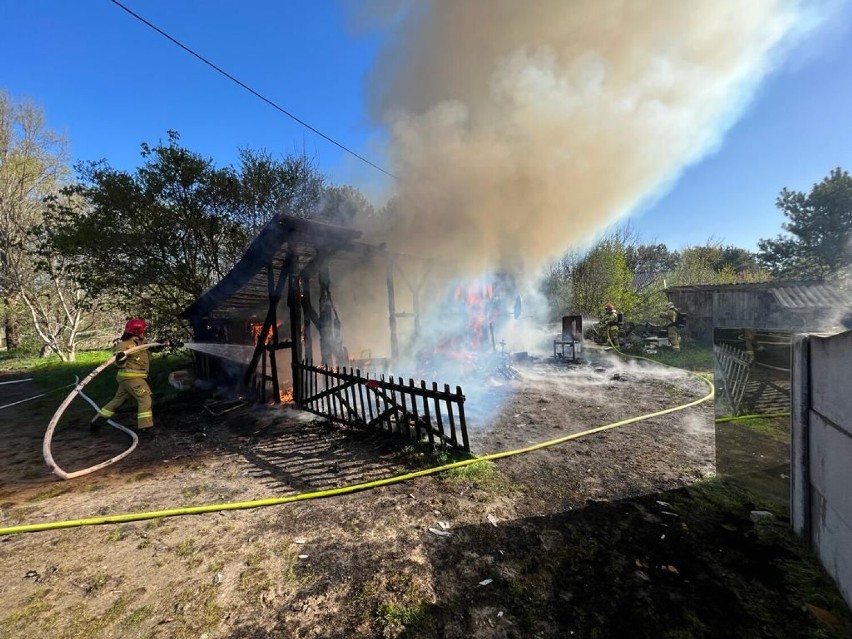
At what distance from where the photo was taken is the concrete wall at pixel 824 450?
6.88 ft

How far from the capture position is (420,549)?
288 centimetres

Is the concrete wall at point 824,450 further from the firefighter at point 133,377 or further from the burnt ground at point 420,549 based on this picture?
the firefighter at point 133,377

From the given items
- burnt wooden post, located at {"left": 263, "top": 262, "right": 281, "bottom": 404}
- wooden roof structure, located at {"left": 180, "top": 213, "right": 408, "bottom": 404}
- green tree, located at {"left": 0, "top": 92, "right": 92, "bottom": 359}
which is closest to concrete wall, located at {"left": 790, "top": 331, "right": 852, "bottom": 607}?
wooden roof structure, located at {"left": 180, "top": 213, "right": 408, "bottom": 404}

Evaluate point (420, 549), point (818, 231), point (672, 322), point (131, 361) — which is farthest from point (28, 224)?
point (818, 231)

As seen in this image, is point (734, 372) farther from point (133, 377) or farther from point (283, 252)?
point (133, 377)

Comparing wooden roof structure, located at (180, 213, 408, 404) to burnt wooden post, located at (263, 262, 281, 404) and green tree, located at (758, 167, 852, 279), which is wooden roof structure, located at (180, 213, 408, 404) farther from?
green tree, located at (758, 167, 852, 279)

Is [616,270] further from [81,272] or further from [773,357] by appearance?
[81,272]

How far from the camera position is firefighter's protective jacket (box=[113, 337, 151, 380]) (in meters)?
6.41

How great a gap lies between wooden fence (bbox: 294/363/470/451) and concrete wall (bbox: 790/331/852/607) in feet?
9.41

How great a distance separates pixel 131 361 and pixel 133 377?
31 centimetres

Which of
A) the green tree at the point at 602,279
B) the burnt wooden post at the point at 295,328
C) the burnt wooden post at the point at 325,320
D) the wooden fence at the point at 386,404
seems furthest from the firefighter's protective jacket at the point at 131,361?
the green tree at the point at 602,279

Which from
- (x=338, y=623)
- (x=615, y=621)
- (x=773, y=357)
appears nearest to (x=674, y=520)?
(x=615, y=621)

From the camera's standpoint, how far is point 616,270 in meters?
19.3

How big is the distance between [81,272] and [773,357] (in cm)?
1690
